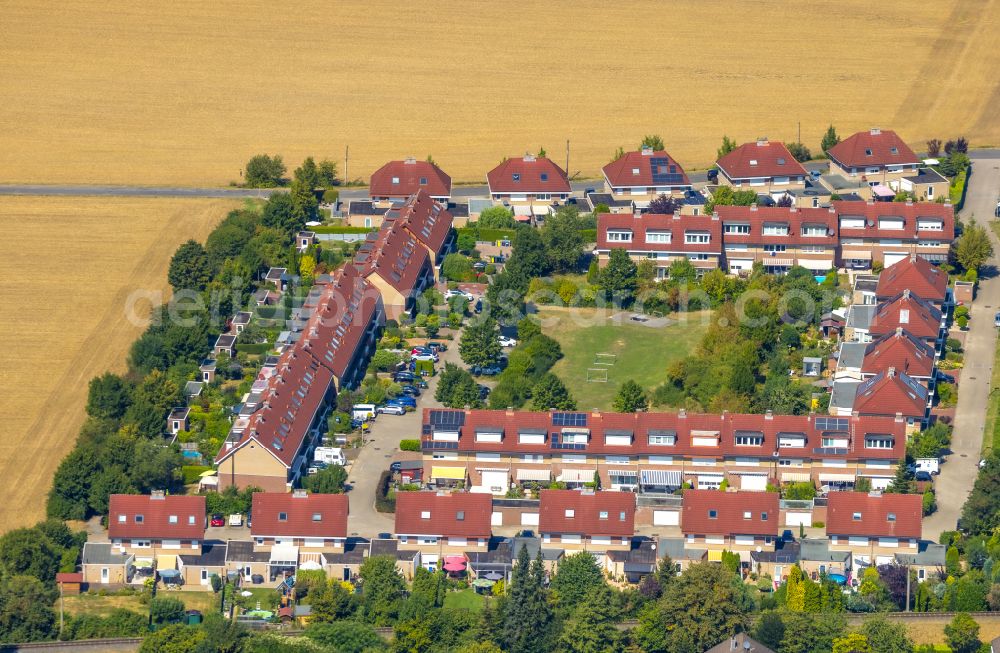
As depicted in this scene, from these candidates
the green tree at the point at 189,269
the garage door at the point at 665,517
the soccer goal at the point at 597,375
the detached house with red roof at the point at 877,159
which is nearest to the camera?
the garage door at the point at 665,517

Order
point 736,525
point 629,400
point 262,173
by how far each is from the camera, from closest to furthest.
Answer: point 736,525 → point 629,400 → point 262,173

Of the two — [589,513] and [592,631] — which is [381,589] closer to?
[592,631]

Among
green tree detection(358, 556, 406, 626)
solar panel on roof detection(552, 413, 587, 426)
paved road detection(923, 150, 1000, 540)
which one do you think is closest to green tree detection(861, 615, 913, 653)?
paved road detection(923, 150, 1000, 540)

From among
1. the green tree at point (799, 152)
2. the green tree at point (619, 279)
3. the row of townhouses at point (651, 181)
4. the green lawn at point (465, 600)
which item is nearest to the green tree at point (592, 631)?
the green lawn at point (465, 600)

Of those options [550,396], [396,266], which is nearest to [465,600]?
[550,396]

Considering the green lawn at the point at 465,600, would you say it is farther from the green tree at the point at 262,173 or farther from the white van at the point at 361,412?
the green tree at the point at 262,173

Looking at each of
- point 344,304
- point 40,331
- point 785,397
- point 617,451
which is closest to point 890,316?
point 785,397
